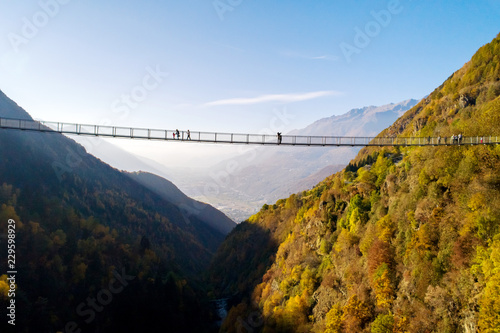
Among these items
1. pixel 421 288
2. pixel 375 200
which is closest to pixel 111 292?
pixel 375 200

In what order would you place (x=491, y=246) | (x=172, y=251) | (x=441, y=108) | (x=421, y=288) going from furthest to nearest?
(x=172, y=251) → (x=441, y=108) → (x=421, y=288) → (x=491, y=246)

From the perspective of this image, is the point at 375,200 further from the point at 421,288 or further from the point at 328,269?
the point at 421,288

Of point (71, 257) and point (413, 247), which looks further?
point (71, 257)

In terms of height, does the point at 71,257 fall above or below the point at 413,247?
below

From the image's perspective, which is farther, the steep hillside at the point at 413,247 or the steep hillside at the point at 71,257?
the steep hillside at the point at 71,257

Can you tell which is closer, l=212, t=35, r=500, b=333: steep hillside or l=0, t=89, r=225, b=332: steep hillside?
l=212, t=35, r=500, b=333: steep hillside
